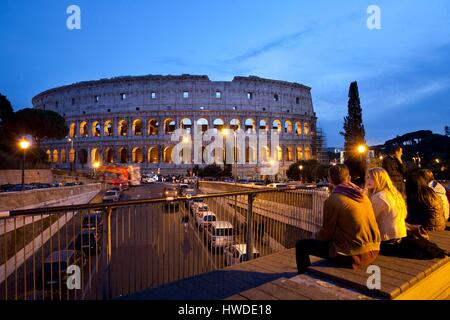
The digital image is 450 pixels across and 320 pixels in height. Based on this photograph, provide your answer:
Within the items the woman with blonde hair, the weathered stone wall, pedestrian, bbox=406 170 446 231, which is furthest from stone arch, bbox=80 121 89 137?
the woman with blonde hair

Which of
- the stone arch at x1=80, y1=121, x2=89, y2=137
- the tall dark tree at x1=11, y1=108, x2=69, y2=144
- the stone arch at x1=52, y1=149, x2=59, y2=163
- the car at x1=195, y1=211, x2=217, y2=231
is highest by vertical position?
the stone arch at x1=80, y1=121, x2=89, y2=137

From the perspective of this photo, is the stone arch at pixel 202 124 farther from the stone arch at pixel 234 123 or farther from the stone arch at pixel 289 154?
the stone arch at pixel 289 154

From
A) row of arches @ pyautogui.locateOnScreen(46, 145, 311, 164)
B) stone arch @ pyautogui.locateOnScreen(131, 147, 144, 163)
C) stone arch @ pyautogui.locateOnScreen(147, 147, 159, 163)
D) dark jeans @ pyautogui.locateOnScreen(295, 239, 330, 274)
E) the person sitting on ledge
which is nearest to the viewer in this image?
the person sitting on ledge

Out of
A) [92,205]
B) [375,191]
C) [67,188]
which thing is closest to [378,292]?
[375,191]

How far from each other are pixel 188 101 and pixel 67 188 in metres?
51.2

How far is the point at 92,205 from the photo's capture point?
3.89m

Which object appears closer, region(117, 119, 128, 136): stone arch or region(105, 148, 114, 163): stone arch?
region(117, 119, 128, 136): stone arch

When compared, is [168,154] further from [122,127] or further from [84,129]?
[84,129]

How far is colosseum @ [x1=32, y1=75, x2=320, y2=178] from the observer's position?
73.4 meters

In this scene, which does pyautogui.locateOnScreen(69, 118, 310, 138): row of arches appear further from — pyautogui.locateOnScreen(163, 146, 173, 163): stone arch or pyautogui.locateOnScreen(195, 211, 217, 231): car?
pyautogui.locateOnScreen(195, 211, 217, 231): car

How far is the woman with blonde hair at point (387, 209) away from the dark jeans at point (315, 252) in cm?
84

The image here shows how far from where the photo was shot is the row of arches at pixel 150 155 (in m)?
72.8

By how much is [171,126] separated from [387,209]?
75.9m
